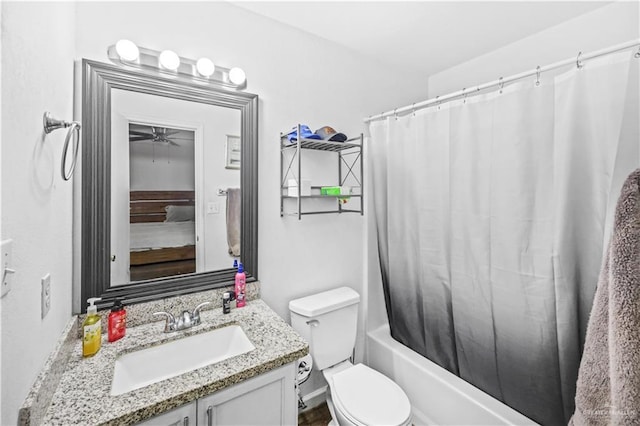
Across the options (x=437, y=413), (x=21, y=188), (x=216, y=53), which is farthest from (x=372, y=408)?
(x=216, y=53)

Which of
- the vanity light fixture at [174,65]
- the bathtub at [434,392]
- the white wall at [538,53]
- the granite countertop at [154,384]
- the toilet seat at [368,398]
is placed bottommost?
the bathtub at [434,392]

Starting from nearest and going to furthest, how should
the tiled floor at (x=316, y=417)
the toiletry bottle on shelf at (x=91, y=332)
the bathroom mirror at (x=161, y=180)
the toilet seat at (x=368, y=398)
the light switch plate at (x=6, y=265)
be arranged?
the light switch plate at (x=6, y=265) → the toiletry bottle on shelf at (x=91, y=332) → the bathroom mirror at (x=161, y=180) → the toilet seat at (x=368, y=398) → the tiled floor at (x=316, y=417)

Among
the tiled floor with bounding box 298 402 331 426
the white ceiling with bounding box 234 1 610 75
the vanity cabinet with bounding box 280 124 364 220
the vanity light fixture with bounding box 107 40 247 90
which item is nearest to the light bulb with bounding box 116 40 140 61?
the vanity light fixture with bounding box 107 40 247 90

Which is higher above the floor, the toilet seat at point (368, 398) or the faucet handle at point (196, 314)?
the faucet handle at point (196, 314)

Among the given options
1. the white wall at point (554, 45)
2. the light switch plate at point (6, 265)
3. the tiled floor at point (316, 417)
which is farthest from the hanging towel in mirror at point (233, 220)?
the white wall at point (554, 45)

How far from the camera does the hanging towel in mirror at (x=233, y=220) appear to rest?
4.93ft

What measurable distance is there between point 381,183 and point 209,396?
61.1 inches

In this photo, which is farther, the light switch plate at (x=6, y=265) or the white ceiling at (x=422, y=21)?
the white ceiling at (x=422, y=21)

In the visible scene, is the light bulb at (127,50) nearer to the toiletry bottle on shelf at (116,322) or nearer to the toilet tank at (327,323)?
the toiletry bottle on shelf at (116,322)

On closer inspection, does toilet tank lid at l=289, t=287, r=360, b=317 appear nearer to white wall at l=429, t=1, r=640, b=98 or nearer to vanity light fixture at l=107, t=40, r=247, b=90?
vanity light fixture at l=107, t=40, r=247, b=90

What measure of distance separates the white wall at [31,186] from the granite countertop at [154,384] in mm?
143

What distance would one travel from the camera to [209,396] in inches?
37.1

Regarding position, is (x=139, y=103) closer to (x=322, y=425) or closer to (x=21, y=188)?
(x=21, y=188)

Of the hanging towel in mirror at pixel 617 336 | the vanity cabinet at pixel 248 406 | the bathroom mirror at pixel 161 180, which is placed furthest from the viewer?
the bathroom mirror at pixel 161 180
